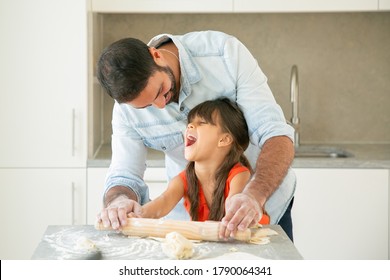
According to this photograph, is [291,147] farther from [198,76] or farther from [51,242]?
[51,242]

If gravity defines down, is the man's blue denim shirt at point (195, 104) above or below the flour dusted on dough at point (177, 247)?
above

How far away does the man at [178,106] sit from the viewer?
155 centimetres

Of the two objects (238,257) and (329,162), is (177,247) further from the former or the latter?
(329,162)

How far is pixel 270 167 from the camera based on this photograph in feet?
5.30

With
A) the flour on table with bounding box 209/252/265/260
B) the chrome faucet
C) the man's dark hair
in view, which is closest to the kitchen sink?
the chrome faucet

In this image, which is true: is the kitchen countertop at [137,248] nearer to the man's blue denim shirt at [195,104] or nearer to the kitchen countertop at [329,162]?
the man's blue denim shirt at [195,104]

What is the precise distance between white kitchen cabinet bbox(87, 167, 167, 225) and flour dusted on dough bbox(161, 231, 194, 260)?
4.00 feet

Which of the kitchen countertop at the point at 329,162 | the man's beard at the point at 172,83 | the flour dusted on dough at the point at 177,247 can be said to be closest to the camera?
the flour dusted on dough at the point at 177,247

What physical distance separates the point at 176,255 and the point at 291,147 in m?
0.50

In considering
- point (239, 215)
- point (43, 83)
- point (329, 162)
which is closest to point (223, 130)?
point (239, 215)

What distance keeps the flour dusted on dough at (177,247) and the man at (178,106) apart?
5.6 inches

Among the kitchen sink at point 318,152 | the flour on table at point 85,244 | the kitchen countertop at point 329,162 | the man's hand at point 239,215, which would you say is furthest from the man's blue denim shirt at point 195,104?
the kitchen sink at point 318,152

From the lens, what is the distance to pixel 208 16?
2.95 metres
